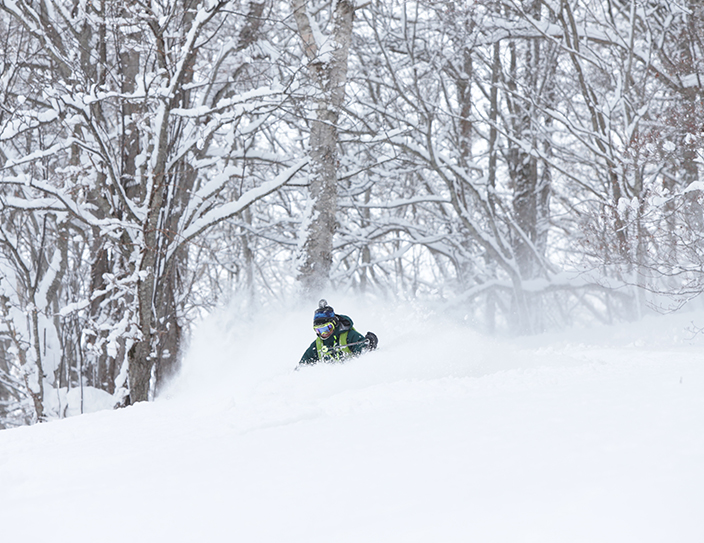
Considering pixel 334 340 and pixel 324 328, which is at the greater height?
pixel 324 328

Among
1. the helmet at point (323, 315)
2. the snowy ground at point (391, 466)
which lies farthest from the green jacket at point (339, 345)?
the snowy ground at point (391, 466)

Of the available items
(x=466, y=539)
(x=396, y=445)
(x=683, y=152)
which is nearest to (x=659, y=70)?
(x=683, y=152)

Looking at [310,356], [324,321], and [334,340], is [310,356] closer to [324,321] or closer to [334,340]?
[334,340]

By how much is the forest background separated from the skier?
1446mm

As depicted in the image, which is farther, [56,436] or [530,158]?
[530,158]

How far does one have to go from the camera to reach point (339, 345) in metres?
6.56

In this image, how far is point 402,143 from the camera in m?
9.54

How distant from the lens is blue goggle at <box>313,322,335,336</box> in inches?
252

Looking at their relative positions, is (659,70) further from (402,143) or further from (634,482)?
(634,482)

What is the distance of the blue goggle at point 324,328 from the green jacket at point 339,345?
11 centimetres

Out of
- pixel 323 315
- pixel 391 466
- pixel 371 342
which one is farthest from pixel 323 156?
pixel 391 466

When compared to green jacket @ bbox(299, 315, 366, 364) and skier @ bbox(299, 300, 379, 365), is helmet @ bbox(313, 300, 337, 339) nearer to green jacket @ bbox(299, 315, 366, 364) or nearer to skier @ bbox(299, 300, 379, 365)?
skier @ bbox(299, 300, 379, 365)

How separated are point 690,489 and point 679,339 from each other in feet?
21.9

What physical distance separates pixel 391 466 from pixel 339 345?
413cm
